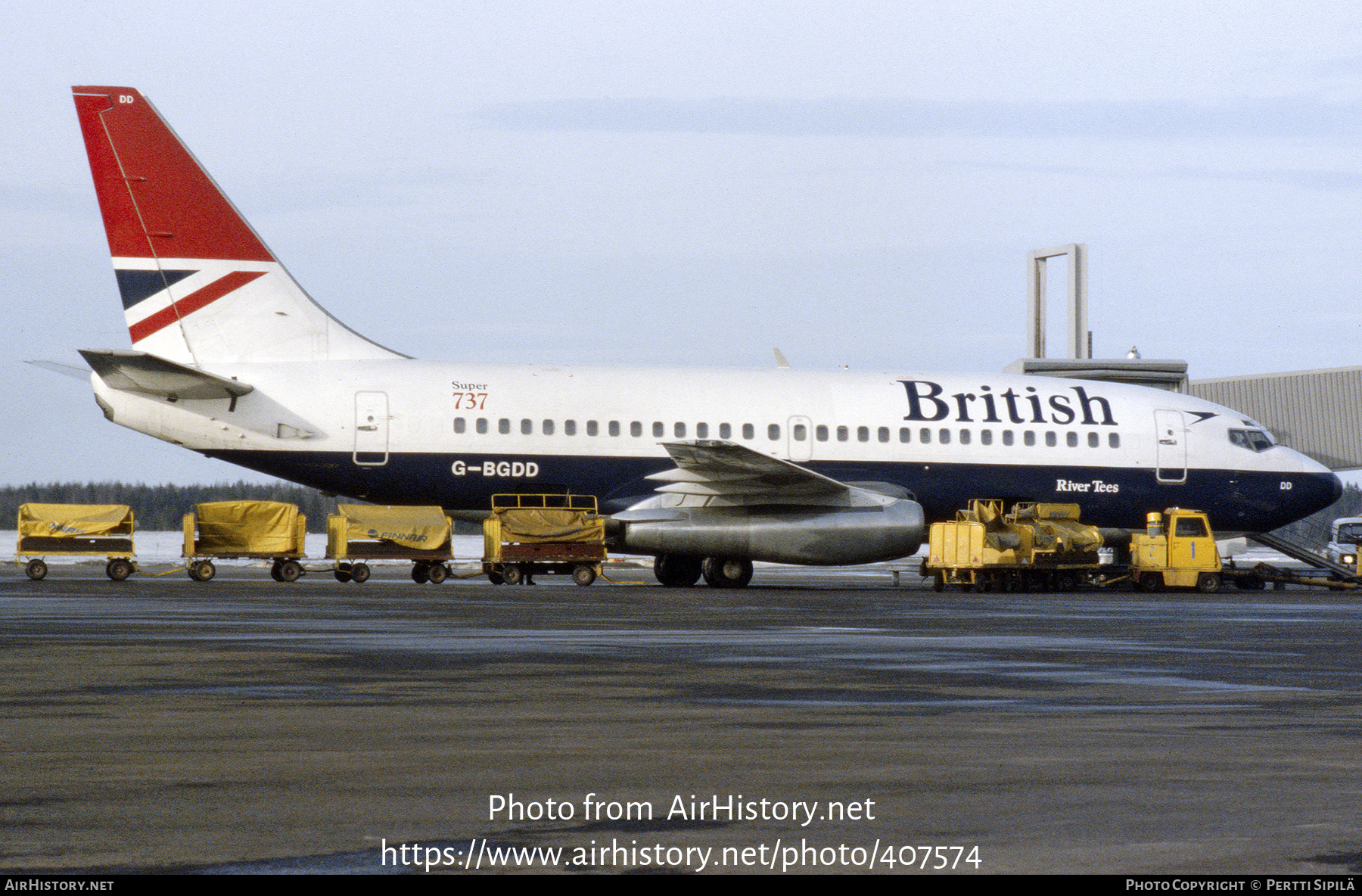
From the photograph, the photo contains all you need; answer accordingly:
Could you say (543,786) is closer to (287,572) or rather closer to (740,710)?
(740,710)

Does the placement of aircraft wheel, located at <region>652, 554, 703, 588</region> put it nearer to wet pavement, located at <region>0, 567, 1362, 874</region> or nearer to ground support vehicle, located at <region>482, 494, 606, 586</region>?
ground support vehicle, located at <region>482, 494, 606, 586</region>

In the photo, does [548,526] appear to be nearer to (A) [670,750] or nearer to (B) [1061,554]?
(B) [1061,554]

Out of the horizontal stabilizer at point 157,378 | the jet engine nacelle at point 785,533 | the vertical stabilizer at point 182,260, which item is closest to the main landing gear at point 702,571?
the jet engine nacelle at point 785,533

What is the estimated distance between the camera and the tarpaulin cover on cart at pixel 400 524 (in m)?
27.9

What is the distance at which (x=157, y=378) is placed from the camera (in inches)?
1026

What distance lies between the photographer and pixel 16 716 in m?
7.93

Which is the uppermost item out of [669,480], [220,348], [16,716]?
[220,348]

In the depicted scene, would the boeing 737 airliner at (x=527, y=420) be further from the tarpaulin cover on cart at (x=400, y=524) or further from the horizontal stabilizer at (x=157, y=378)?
the tarpaulin cover on cart at (x=400, y=524)

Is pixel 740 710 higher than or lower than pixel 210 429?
lower

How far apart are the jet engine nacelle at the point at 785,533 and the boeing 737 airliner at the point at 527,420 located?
4 centimetres

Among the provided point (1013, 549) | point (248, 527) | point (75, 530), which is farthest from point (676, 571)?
point (75, 530)

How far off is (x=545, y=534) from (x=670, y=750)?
20808 millimetres

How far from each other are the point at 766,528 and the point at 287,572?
9048 millimetres
